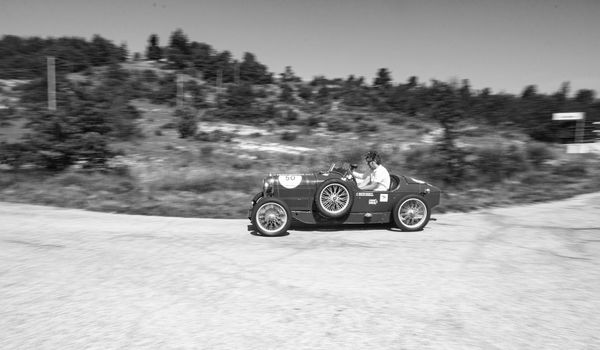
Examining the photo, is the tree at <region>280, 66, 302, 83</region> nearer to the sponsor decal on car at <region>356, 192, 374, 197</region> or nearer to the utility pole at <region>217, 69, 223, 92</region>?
the utility pole at <region>217, 69, 223, 92</region>

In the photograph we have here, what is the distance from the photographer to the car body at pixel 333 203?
7.90 m

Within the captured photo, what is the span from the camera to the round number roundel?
8.12 meters

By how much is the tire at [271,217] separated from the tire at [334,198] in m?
0.65

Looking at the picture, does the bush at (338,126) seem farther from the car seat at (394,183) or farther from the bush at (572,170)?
the car seat at (394,183)

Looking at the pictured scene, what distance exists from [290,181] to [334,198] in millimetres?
883

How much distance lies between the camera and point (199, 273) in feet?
18.4

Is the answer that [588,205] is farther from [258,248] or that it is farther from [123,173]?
[123,173]

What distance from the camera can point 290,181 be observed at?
812 cm

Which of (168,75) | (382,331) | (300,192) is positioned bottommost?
(382,331)

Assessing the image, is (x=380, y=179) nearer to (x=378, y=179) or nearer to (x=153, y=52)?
(x=378, y=179)

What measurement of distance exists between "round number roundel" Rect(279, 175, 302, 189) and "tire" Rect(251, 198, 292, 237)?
1.32ft

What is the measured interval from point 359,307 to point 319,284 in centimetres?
81

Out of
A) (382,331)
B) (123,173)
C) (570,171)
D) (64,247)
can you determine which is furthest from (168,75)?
(382,331)

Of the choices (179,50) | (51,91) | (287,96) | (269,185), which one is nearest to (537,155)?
(269,185)
